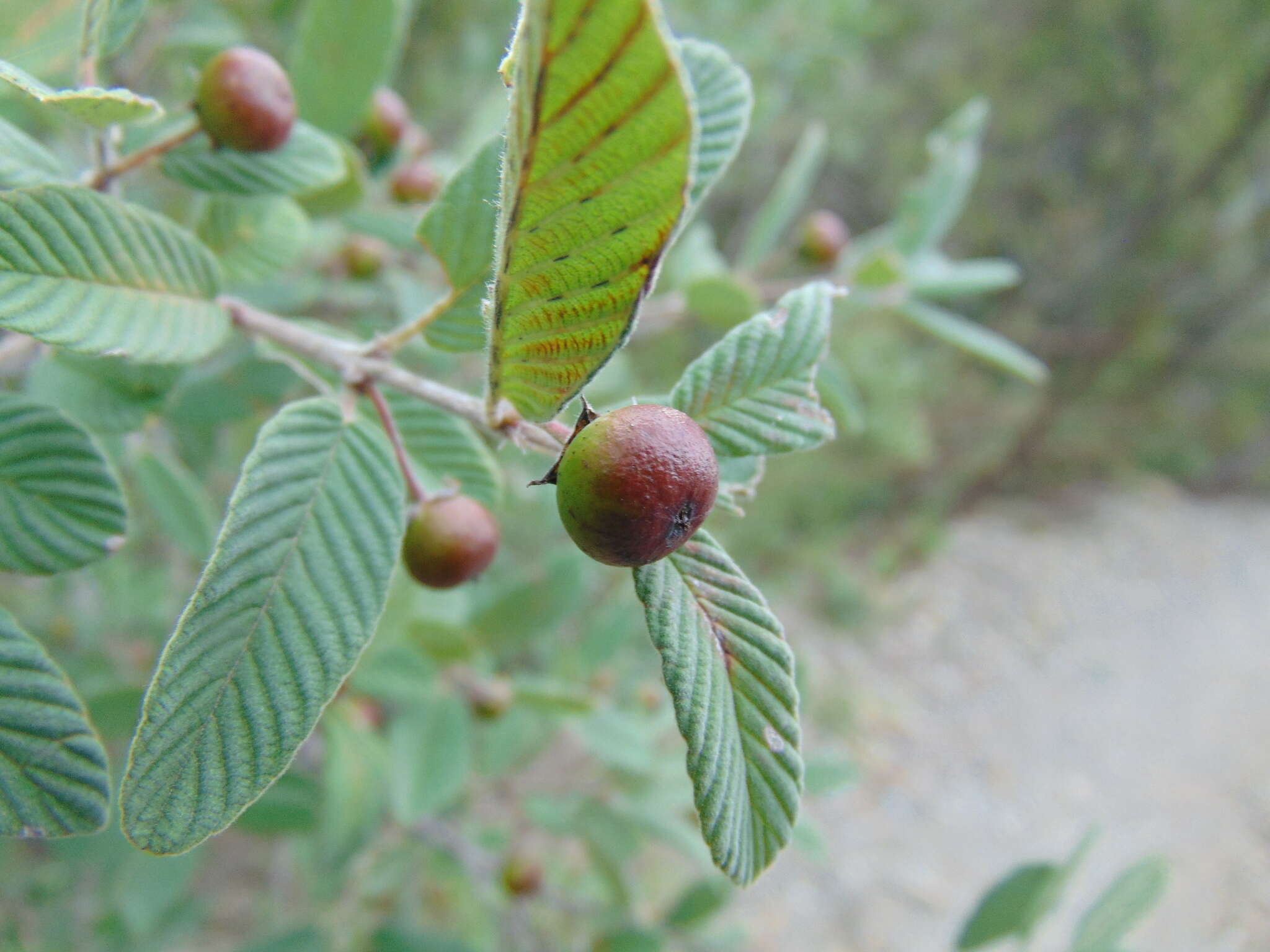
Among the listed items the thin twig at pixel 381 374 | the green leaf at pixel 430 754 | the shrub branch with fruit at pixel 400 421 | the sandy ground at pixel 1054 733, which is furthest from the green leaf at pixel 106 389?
the sandy ground at pixel 1054 733

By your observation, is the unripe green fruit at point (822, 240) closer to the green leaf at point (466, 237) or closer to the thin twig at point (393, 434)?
the green leaf at point (466, 237)

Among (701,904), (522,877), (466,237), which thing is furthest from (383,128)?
(701,904)

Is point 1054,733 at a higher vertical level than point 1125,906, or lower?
lower

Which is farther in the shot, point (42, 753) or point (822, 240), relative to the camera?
point (822, 240)

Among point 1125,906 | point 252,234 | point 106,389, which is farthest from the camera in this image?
point 1125,906

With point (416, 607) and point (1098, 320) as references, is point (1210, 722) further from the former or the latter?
point (416, 607)

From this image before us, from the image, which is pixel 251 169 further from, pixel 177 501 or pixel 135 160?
pixel 177 501

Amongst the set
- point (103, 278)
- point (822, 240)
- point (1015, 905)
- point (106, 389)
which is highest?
point (103, 278)
